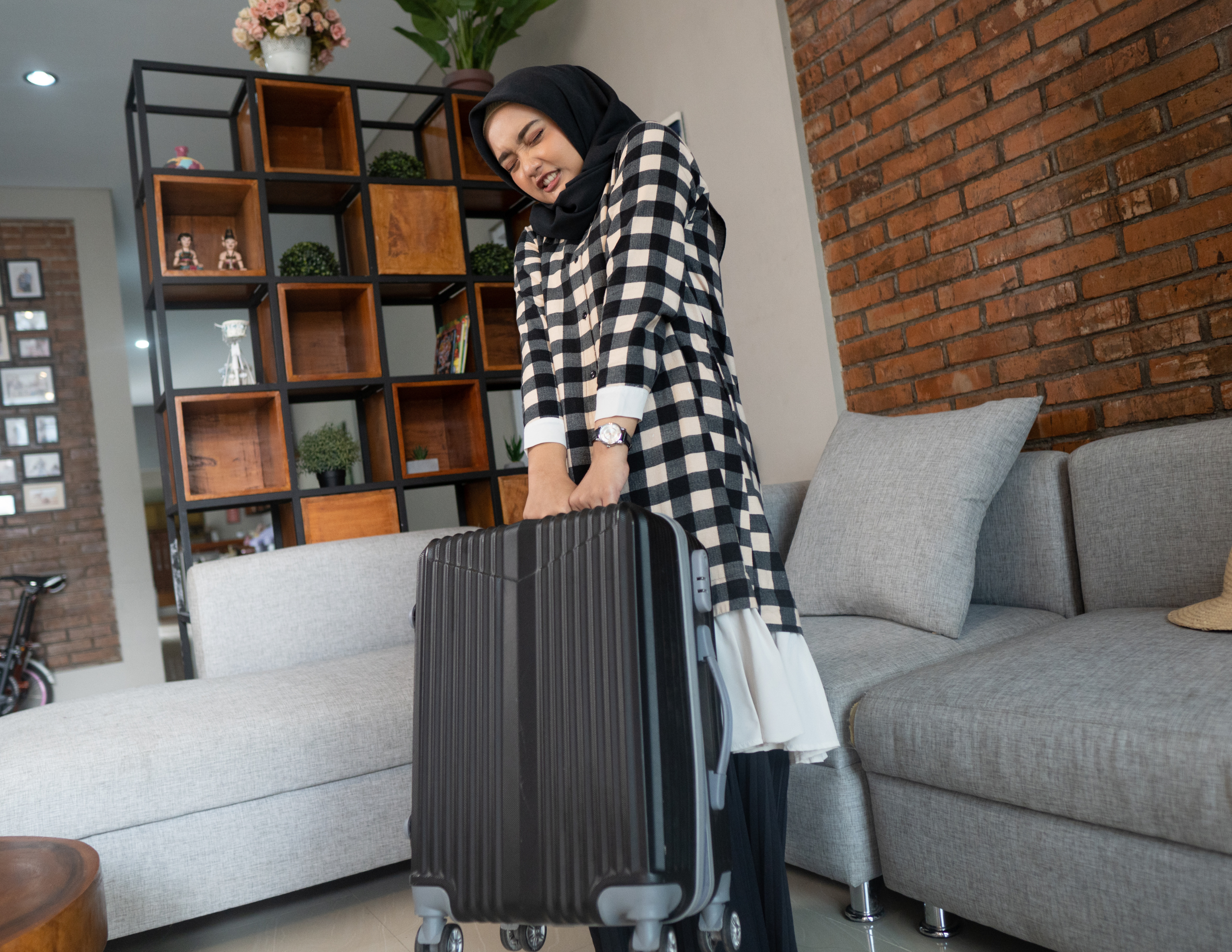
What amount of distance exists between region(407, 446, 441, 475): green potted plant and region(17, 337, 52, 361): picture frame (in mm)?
3207

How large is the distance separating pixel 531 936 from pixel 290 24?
3149mm

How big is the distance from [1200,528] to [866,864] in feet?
2.67

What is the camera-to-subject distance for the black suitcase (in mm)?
884

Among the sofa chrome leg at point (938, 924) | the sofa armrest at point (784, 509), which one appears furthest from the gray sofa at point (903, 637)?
the sofa armrest at point (784, 509)

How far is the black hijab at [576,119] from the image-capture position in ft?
4.08

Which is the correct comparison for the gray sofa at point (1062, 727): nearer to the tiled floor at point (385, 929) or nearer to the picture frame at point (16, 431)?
the tiled floor at point (385, 929)

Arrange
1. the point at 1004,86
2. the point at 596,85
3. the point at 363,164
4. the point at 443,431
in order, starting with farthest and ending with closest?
1. the point at 443,431
2. the point at 363,164
3. the point at 1004,86
4. the point at 596,85

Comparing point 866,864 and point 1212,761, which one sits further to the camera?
point 866,864

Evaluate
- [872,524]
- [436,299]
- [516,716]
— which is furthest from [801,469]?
[516,716]

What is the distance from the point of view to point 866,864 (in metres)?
1.50

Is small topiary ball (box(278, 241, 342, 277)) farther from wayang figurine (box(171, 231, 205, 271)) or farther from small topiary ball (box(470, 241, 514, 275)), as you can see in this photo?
small topiary ball (box(470, 241, 514, 275))

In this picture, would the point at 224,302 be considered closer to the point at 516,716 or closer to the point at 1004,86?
the point at 1004,86

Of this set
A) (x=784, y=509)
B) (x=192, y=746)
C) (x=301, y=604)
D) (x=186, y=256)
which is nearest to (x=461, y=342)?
(x=186, y=256)

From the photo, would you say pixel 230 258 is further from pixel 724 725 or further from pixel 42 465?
pixel 42 465
